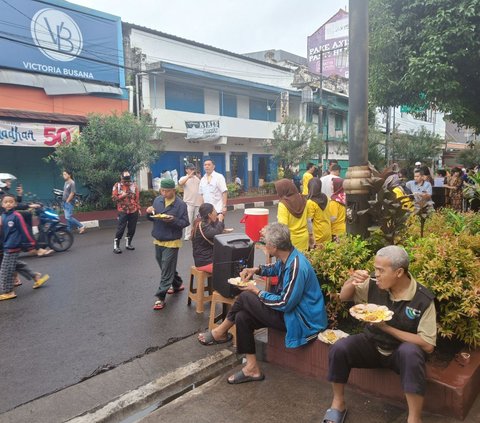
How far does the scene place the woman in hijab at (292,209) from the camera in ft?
16.6

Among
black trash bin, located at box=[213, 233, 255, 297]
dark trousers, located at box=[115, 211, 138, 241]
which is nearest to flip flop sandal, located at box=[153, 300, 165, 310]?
black trash bin, located at box=[213, 233, 255, 297]

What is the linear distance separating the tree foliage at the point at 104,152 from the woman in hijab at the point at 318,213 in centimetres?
877

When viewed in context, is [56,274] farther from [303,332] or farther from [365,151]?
[365,151]

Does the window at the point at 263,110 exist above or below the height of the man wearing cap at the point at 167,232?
above

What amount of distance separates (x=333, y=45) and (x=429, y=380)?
24066 mm

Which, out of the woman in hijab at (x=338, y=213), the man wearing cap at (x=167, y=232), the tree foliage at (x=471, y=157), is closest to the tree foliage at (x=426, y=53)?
the woman in hijab at (x=338, y=213)

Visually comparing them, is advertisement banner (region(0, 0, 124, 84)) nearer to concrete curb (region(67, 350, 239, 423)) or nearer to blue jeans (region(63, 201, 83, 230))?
blue jeans (region(63, 201, 83, 230))

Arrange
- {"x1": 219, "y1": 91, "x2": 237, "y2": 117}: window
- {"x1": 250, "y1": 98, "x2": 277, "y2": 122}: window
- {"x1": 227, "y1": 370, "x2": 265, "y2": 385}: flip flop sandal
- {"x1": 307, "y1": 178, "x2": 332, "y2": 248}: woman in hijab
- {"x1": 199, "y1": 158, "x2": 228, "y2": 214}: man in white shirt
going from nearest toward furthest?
1. {"x1": 227, "y1": 370, "x2": 265, "y2": 385}: flip flop sandal
2. {"x1": 307, "y1": 178, "x2": 332, "y2": 248}: woman in hijab
3. {"x1": 199, "y1": 158, "x2": 228, "y2": 214}: man in white shirt
4. {"x1": 219, "y1": 91, "x2": 237, "y2": 117}: window
5. {"x1": 250, "y1": 98, "x2": 277, "y2": 122}: window

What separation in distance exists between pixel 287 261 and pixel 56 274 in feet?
16.7

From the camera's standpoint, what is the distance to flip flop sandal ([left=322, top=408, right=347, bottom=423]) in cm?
280

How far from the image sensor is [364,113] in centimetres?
366

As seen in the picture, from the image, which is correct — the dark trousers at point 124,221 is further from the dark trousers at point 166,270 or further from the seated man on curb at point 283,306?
the seated man on curb at point 283,306

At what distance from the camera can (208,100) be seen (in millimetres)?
21141

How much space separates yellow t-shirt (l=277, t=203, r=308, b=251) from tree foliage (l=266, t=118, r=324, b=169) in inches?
649
